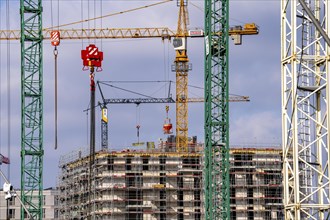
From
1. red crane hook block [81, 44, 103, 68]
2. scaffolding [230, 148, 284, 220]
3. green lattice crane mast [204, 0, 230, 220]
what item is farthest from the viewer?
scaffolding [230, 148, 284, 220]

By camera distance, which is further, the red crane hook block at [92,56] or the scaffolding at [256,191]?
the scaffolding at [256,191]

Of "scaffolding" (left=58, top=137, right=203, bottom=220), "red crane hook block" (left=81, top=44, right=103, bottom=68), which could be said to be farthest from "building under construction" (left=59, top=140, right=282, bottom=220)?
"red crane hook block" (left=81, top=44, right=103, bottom=68)

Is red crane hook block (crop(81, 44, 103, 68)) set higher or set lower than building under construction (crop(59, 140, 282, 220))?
higher

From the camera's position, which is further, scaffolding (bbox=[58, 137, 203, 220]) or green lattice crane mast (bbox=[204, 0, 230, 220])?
scaffolding (bbox=[58, 137, 203, 220])

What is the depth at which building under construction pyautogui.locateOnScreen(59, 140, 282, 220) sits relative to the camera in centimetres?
A: 18712

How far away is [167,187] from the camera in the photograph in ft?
621

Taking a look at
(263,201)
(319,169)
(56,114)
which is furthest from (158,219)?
(319,169)

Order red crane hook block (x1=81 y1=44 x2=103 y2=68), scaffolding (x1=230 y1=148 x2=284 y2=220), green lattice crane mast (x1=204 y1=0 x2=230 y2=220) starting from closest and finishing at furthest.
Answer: green lattice crane mast (x1=204 y1=0 x2=230 y2=220), red crane hook block (x1=81 y1=44 x2=103 y2=68), scaffolding (x1=230 y1=148 x2=284 y2=220)

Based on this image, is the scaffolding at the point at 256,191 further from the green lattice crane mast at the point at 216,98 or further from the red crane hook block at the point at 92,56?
the green lattice crane mast at the point at 216,98

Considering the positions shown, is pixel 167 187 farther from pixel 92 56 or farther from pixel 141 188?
pixel 92 56

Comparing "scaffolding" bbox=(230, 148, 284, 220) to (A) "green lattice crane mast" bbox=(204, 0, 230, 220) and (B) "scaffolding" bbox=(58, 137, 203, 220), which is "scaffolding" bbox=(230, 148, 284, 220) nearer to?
(B) "scaffolding" bbox=(58, 137, 203, 220)

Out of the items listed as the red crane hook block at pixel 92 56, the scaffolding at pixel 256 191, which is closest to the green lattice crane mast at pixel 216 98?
the red crane hook block at pixel 92 56

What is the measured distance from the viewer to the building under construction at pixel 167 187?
187 m

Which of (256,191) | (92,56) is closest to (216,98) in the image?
(92,56)
